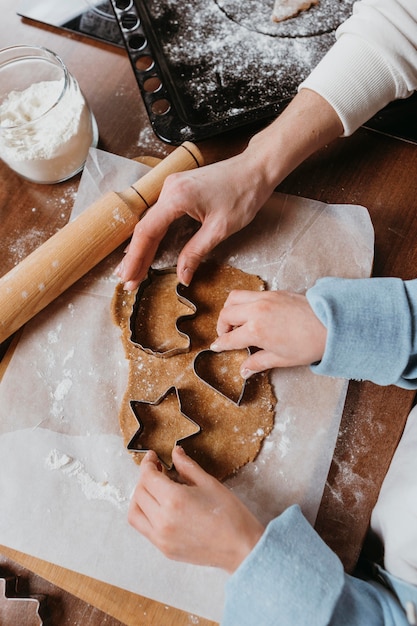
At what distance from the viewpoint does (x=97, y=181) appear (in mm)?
1019

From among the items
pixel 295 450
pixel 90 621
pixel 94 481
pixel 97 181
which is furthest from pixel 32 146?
pixel 90 621

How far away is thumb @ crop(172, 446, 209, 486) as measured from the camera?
82 cm

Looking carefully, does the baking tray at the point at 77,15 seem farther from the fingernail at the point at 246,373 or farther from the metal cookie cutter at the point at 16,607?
the metal cookie cutter at the point at 16,607

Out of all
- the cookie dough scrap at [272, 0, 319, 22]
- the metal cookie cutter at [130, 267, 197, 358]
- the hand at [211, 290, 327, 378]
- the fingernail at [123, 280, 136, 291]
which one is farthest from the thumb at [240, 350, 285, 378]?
Answer: the cookie dough scrap at [272, 0, 319, 22]

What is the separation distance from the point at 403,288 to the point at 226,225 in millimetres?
309

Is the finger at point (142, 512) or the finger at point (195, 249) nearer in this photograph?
the finger at point (142, 512)

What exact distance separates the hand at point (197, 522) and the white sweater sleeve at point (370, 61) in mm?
684

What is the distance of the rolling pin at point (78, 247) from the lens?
901mm

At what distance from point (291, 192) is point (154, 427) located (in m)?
0.51

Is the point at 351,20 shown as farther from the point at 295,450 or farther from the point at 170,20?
the point at 295,450

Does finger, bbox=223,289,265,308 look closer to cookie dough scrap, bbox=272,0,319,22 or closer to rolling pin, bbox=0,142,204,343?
rolling pin, bbox=0,142,204,343

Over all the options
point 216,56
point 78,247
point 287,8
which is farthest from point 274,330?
point 287,8

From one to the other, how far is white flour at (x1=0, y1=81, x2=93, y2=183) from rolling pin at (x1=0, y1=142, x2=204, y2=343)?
113mm

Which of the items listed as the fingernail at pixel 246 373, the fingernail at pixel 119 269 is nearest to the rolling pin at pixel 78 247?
the fingernail at pixel 119 269
